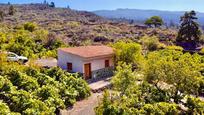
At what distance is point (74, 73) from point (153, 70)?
8.33 meters

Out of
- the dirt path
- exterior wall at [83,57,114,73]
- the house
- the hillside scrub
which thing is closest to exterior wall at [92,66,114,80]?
the house

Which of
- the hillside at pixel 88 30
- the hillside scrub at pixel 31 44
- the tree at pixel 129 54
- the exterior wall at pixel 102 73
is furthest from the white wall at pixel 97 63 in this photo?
the hillside at pixel 88 30

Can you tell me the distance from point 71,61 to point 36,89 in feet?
29.3

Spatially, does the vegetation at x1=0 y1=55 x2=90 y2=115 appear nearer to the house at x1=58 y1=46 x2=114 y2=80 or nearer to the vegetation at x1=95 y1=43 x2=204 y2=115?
the house at x1=58 y1=46 x2=114 y2=80

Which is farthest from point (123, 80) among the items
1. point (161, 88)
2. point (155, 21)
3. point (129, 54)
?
point (155, 21)

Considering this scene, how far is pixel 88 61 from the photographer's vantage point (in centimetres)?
3459

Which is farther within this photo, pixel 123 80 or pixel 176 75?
pixel 176 75

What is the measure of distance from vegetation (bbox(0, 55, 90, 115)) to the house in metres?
2.08

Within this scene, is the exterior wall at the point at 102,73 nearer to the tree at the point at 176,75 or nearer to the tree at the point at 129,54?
the tree at the point at 129,54

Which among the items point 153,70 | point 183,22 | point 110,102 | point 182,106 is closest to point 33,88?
point 110,102

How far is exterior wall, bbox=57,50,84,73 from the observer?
3425cm

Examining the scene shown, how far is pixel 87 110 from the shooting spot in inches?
1016

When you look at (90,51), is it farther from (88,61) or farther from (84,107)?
(84,107)

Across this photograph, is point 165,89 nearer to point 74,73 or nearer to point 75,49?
point 74,73
